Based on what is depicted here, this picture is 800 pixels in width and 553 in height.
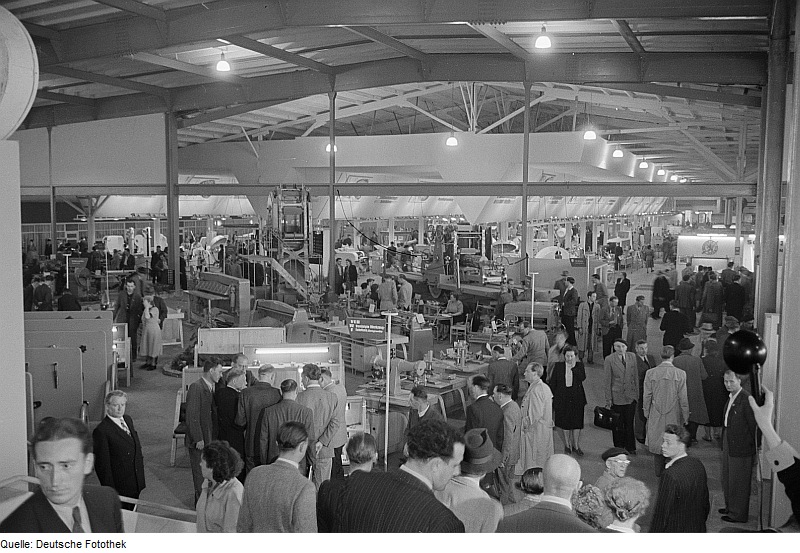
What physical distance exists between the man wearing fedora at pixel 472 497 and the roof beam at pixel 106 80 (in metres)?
11.2

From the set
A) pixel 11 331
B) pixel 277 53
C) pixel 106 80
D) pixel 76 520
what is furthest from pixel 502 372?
pixel 106 80

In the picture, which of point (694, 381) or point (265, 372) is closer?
point (265, 372)

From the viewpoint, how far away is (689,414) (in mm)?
7684

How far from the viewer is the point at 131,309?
40.4ft

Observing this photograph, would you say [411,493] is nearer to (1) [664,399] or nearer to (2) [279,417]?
(2) [279,417]

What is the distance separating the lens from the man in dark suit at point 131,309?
12.3 meters

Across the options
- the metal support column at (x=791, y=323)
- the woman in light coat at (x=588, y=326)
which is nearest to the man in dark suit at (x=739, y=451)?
the metal support column at (x=791, y=323)

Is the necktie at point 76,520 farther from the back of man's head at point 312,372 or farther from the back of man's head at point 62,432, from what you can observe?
the back of man's head at point 312,372

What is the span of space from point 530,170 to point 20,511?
16.7 metres

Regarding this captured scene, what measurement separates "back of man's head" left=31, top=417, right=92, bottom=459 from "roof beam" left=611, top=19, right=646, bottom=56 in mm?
9816

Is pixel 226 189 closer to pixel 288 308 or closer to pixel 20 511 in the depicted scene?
pixel 288 308

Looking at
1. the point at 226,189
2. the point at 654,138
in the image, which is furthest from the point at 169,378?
the point at 654,138

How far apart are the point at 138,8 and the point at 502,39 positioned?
5305 millimetres

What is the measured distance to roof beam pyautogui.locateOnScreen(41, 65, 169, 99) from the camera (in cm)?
1375
